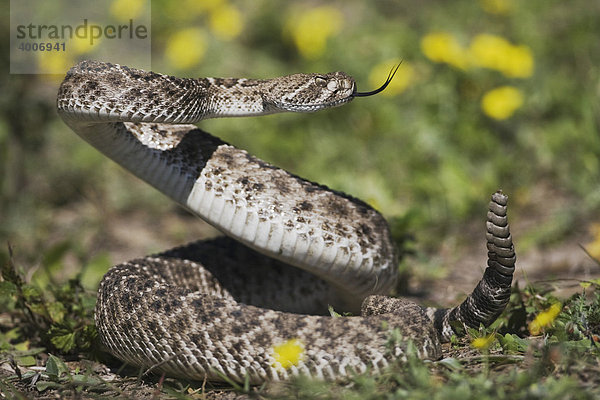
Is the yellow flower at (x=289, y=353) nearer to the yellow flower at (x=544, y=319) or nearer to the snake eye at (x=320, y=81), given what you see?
the yellow flower at (x=544, y=319)

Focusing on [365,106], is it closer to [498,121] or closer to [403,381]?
[498,121]

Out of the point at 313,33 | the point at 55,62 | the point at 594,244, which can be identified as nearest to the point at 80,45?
the point at 55,62

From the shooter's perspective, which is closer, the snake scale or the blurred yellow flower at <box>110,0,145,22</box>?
the snake scale

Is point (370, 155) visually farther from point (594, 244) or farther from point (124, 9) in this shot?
point (124, 9)

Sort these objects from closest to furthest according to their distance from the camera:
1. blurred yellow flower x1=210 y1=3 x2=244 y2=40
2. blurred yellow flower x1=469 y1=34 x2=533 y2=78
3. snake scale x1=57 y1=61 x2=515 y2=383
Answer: snake scale x1=57 y1=61 x2=515 y2=383 → blurred yellow flower x1=469 y1=34 x2=533 y2=78 → blurred yellow flower x1=210 y1=3 x2=244 y2=40

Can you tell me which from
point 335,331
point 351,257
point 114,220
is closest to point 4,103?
point 114,220

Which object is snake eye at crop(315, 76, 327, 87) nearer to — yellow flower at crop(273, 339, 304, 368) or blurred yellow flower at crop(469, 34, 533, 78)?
yellow flower at crop(273, 339, 304, 368)

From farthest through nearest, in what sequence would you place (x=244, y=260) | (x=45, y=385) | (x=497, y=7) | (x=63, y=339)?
1. (x=497, y=7)
2. (x=244, y=260)
3. (x=63, y=339)
4. (x=45, y=385)

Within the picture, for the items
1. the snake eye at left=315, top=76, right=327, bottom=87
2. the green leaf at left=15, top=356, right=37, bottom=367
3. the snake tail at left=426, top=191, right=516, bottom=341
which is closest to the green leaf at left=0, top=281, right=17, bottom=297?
the green leaf at left=15, top=356, right=37, bottom=367
